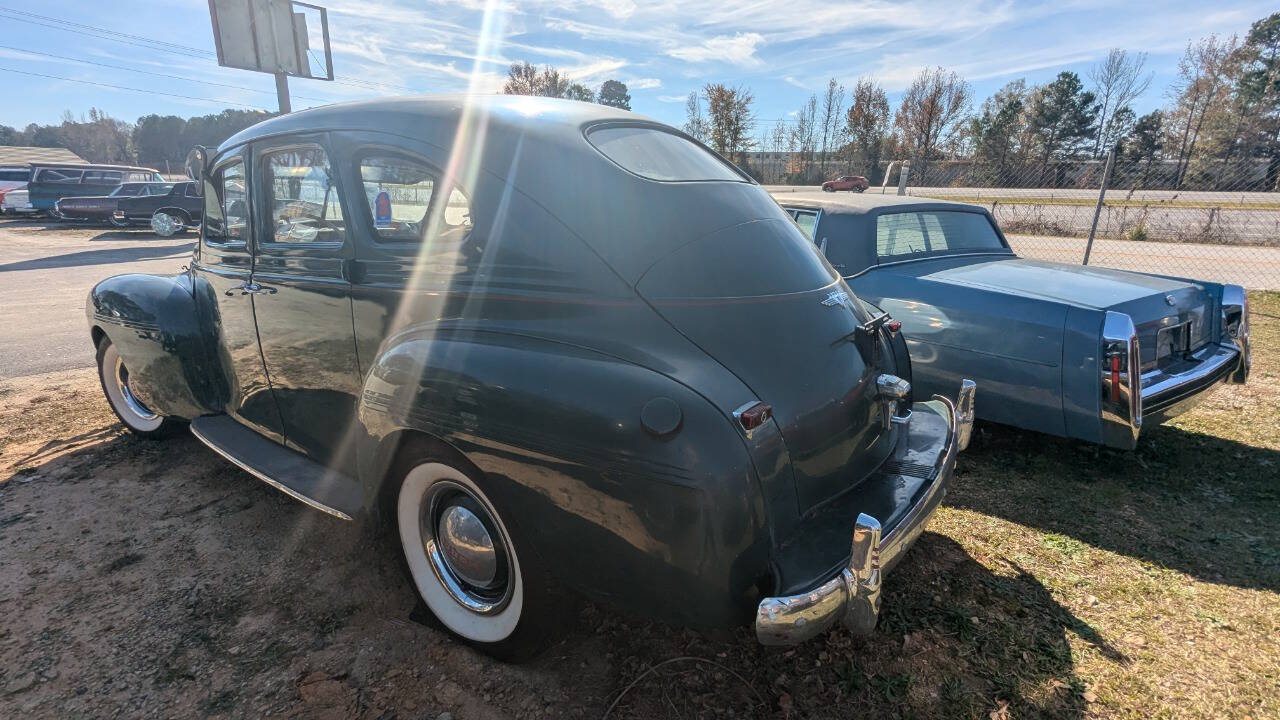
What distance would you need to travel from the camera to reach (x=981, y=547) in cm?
300

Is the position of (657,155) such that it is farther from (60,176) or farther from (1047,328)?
(60,176)

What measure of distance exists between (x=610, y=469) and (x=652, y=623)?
1098 mm

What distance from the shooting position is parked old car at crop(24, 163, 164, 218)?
21688mm

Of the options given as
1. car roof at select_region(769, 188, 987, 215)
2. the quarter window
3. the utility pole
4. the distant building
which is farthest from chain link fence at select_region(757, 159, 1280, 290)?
the distant building

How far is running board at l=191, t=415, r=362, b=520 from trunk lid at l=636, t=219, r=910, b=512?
157 centimetres

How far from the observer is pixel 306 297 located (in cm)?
271

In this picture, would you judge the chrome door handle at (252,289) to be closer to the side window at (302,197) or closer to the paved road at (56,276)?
the side window at (302,197)

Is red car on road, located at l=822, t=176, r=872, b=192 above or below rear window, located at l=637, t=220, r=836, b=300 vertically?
above

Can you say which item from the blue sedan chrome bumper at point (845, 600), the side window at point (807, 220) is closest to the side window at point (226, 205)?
the blue sedan chrome bumper at point (845, 600)

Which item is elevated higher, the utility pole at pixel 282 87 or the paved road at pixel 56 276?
the utility pole at pixel 282 87

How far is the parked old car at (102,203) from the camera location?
1884cm

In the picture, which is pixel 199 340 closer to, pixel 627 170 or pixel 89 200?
pixel 627 170

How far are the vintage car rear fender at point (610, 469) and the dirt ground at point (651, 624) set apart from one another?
1.84 ft

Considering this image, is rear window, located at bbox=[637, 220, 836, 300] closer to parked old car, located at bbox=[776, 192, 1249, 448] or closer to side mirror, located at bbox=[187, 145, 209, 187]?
parked old car, located at bbox=[776, 192, 1249, 448]
